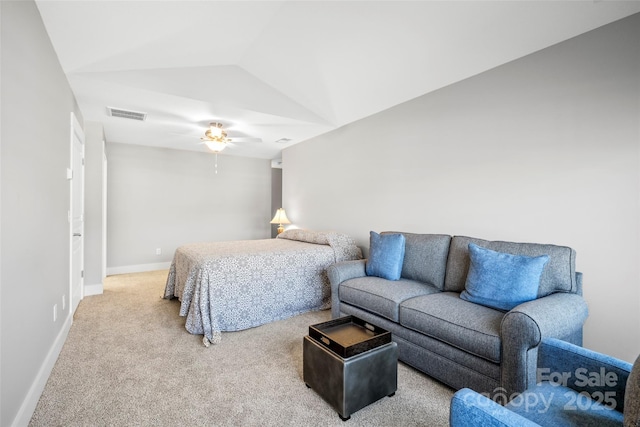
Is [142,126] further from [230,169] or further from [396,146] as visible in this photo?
A: [396,146]

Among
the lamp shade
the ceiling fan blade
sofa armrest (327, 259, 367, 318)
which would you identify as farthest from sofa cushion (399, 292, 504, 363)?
the ceiling fan blade

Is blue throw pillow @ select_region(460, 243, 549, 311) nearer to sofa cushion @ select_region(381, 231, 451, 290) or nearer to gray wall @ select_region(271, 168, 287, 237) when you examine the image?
sofa cushion @ select_region(381, 231, 451, 290)

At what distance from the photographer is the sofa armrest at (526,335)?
158 centimetres

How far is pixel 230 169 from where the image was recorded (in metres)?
6.48

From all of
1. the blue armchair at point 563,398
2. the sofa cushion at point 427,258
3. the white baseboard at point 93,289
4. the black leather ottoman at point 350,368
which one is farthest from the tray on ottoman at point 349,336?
the white baseboard at point 93,289

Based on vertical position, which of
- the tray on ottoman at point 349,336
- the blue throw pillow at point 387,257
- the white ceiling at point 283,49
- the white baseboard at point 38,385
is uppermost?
the white ceiling at point 283,49

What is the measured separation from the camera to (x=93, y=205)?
4.13 m

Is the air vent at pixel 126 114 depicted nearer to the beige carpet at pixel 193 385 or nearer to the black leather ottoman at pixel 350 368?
the beige carpet at pixel 193 385

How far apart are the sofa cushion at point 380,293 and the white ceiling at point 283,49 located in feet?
6.75

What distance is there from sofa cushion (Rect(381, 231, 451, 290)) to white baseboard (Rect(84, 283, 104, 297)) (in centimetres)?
404

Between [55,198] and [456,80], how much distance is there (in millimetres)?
3695

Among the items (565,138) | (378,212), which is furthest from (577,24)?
(378,212)

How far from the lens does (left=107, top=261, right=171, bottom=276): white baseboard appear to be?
534 cm

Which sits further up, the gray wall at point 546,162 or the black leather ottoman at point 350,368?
the gray wall at point 546,162
